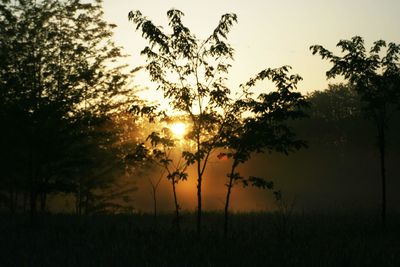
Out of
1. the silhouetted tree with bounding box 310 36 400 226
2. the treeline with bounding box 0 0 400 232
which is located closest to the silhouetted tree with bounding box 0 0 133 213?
the treeline with bounding box 0 0 400 232

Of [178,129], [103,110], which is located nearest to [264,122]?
[178,129]

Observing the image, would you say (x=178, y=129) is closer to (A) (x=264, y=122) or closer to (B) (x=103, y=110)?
(A) (x=264, y=122)

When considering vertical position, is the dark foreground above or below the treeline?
below

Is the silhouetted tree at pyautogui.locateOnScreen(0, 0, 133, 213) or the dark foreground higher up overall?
the silhouetted tree at pyautogui.locateOnScreen(0, 0, 133, 213)

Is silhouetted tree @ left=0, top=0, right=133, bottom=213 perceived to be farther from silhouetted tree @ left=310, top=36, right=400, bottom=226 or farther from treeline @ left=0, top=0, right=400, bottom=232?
silhouetted tree @ left=310, top=36, right=400, bottom=226

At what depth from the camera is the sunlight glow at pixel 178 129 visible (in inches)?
567

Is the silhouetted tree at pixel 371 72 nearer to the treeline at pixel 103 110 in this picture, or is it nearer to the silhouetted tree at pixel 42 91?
the treeline at pixel 103 110

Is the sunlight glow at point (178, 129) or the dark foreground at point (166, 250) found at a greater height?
the sunlight glow at point (178, 129)

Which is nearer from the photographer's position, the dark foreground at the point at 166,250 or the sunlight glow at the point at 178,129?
the dark foreground at the point at 166,250

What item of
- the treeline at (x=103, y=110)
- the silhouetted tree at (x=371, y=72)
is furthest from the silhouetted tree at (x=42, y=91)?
the silhouetted tree at (x=371, y=72)

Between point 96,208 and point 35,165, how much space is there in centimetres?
1021

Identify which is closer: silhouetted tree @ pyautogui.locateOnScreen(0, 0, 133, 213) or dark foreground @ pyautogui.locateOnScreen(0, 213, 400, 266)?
dark foreground @ pyautogui.locateOnScreen(0, 213, 400, 266)

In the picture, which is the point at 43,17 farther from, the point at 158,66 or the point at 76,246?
the point at 76,246

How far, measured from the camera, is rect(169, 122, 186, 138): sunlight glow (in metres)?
14.4
